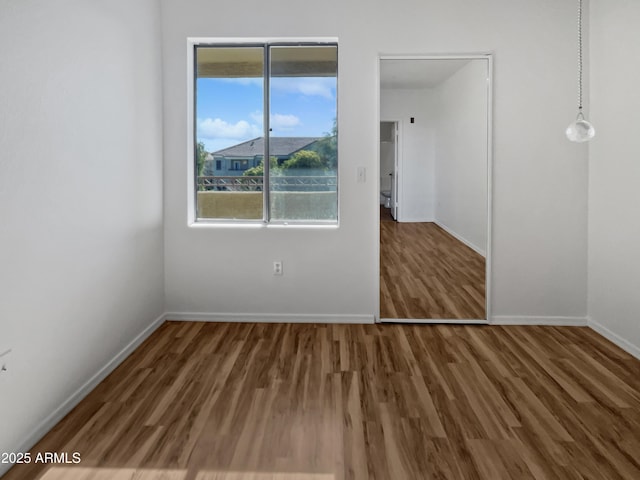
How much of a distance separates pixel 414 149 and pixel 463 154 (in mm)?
390

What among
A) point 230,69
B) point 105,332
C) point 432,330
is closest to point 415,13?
point 230,69

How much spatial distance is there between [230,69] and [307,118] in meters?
0.76

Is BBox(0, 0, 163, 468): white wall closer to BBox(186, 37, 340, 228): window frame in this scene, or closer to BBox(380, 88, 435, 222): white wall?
BBox(186, 37, 340, 228): window frame

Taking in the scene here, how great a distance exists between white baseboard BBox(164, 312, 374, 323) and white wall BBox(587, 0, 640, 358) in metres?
1.76

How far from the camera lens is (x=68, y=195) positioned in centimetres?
244

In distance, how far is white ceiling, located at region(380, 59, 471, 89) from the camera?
12.2 ft

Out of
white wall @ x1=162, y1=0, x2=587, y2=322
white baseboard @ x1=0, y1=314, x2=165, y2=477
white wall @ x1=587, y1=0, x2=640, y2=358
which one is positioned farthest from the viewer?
white wall @ x1=162, y1=0, x2=587, y2=322

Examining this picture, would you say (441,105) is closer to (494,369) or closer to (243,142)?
(243,142)

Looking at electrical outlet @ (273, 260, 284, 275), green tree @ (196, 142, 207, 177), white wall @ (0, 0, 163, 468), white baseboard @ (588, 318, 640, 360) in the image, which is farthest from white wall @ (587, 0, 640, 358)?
white wall @ (0, 0, 163, 468)

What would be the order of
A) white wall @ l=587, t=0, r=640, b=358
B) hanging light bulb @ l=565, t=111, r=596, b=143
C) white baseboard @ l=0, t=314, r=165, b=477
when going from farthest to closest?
white wall @ l=587, t=0, r=640, b=358
hanging light bulb @ l=565, t=111, r=596, b=143
white baseboard @ l=0, t=314, r=165, b=477

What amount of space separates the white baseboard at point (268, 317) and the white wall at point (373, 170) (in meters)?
0.04

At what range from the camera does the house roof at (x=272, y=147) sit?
394 centimetres

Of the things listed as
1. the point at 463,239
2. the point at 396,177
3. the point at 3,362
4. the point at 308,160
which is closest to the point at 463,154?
the point at 396,177

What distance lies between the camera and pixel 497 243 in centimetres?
381
